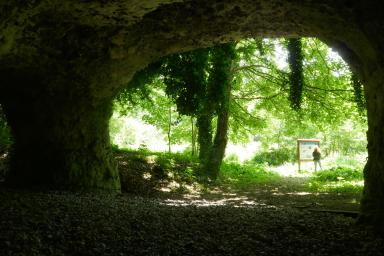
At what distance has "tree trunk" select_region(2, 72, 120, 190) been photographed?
27.1 ft

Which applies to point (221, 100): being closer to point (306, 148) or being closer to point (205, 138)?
point (205, 138)

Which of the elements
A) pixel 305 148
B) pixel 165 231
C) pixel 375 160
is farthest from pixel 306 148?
pixel 165 231

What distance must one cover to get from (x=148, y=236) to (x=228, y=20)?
178 inches

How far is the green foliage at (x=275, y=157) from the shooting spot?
2605 centimetres

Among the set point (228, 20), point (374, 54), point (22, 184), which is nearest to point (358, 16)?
point (374, 54)

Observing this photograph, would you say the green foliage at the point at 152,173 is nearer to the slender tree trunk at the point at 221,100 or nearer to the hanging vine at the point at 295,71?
the slender tree trunk at the point at 221,100

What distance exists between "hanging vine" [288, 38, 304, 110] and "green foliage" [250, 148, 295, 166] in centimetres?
1408

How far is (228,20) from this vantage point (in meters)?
6.93

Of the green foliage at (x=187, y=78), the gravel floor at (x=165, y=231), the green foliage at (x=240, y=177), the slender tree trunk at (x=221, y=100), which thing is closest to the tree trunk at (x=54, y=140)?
the gravel floor at (x=165, y=231)

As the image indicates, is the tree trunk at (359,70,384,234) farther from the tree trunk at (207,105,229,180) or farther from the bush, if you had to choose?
the bush

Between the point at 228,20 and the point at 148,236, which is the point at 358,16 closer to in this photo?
the point at 228,20

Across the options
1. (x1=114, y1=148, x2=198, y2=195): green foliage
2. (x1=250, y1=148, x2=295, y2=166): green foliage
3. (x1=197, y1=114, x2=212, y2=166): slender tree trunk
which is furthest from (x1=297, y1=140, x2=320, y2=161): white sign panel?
(x1=114, y1=148, x2=198, y2=195): green foliage

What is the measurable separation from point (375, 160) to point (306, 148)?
1507cm

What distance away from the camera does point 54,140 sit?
27.5 ft
